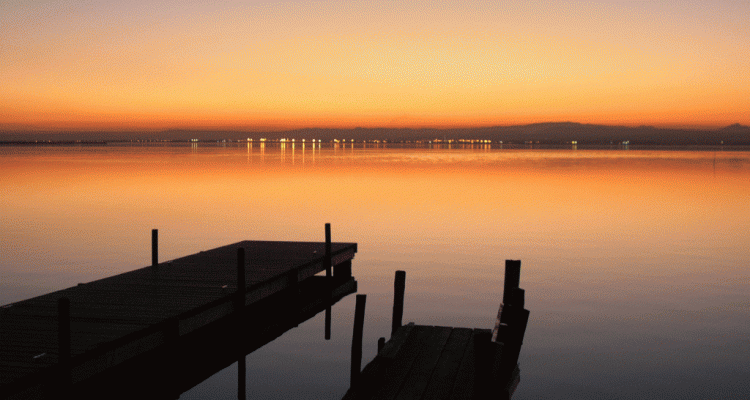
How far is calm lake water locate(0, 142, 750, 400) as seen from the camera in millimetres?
12523

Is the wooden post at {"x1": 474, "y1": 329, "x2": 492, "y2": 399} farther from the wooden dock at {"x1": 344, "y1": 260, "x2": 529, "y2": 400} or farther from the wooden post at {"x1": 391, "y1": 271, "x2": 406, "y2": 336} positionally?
the wooden post at {"x1": 391, "y1": 271, "x2": 406, "y2": 336}

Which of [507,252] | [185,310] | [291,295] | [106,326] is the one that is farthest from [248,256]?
[507,252]

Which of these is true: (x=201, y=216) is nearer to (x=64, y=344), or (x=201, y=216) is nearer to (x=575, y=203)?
(x=575, y=203)

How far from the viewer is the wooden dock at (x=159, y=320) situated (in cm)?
836

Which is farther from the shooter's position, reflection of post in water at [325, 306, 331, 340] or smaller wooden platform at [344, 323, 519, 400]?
reflection of post in water at [325, 306, 331, 340]

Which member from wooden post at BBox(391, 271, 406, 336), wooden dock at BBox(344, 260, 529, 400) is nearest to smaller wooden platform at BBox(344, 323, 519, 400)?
wooden dock at BBox(344, 260, 529, 400)

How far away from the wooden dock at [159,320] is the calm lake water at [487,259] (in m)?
0.58

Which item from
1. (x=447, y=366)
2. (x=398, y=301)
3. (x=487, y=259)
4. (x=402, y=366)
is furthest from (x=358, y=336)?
(x=487, y=259)

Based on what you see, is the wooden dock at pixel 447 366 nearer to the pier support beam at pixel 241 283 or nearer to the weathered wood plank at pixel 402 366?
the weathered wood plank at pixel 402 366

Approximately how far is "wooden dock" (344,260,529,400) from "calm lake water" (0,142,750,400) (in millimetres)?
1542

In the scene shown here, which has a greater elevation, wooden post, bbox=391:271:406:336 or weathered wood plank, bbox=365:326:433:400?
wooden post, bbox=391:271:406:336

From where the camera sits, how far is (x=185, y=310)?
36.5 feet

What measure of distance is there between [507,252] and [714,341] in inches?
400

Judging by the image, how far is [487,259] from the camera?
22.7m
